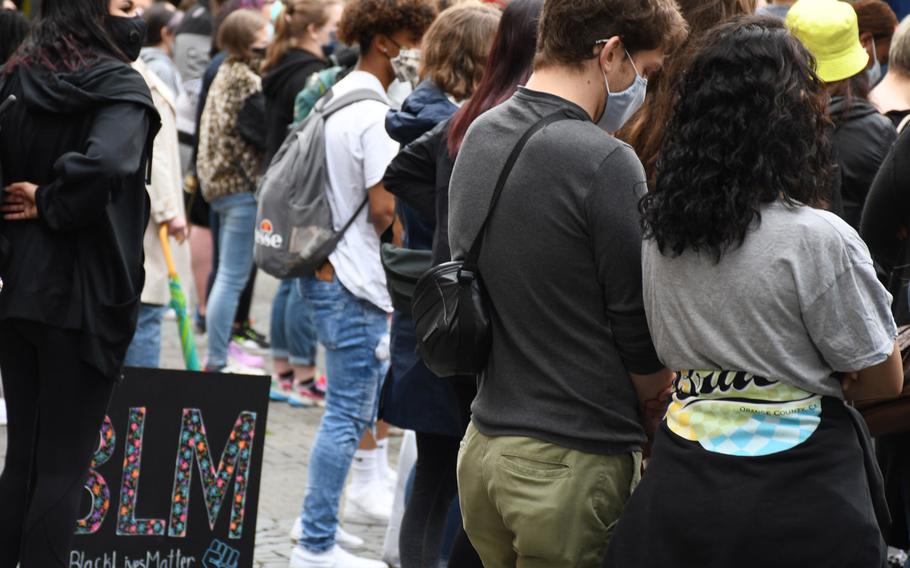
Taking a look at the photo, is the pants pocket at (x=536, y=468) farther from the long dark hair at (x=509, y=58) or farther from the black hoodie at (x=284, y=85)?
the black hoodie at (x=284, y=85)

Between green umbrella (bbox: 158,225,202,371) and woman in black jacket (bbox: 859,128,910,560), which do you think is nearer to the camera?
woman in black jacket (bbox: 859,128,910,560)

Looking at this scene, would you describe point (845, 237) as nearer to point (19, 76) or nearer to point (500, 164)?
point (500, 164)

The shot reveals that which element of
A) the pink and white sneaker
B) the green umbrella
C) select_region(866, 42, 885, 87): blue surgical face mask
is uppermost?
select_region(866, 42, 885, 87): blue surgical face mask

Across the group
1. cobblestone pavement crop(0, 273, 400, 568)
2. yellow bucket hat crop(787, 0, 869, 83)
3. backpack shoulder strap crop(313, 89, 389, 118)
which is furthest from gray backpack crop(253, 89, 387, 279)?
yellow bucket hat crop(787, 0, 869, 83)

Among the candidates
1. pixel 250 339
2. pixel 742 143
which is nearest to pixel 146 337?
pixel 250 339

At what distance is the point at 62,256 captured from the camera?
12.3ft

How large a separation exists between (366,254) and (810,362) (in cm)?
271

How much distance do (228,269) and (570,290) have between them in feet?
17.5

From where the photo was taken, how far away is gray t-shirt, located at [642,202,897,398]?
8.18ft

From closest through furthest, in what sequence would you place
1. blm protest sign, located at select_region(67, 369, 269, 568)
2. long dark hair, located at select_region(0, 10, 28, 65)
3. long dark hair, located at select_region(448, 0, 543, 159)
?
long dark hair, located at select_region(448, 0, 543, 159), blm protest sign, located at select_region(67, 369, 269, 568), long dark hair, located at select_region(0, 10, 28, 65)

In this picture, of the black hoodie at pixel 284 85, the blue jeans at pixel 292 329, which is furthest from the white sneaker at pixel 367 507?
the black hoodie at pixel 284 85

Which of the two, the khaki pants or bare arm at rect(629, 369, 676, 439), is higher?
bare arm at rect(629, 369, 676, 439)

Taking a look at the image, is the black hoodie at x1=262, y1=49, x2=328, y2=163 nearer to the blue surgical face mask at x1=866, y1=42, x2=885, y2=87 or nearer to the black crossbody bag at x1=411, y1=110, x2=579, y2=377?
the blue surgical face mask at x1=866, y1=42, x2=885, y2=87

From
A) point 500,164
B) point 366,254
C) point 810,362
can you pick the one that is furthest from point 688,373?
point 366,254
